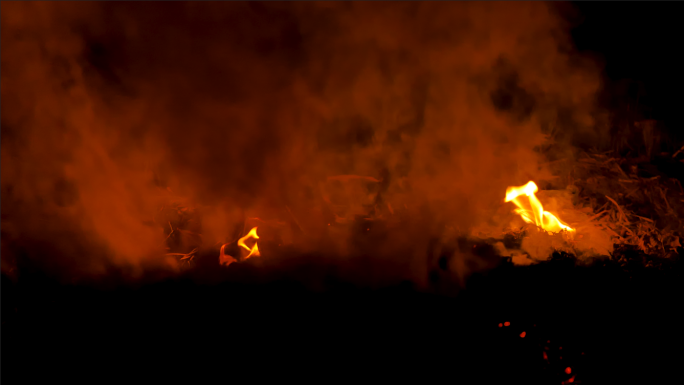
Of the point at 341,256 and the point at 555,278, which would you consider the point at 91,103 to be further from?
the point at 555,278

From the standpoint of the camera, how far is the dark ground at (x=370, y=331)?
79.9 inches

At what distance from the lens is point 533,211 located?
9.54 feet

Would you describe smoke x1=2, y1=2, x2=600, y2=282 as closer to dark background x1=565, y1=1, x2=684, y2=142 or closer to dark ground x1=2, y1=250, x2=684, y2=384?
dark background x1=565, y1=1, x2=684, y2=142

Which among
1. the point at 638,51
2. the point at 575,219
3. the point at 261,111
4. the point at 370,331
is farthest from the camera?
the point at 261,111

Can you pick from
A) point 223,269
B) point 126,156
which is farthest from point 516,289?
point 126,156

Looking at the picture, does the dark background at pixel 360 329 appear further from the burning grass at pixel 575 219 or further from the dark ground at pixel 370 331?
the burning grass at pixel 575 219

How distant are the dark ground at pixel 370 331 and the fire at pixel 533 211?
372 millimetres

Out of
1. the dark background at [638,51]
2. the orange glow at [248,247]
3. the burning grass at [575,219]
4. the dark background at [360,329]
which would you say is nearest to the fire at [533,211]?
the burning grass at [575,219]

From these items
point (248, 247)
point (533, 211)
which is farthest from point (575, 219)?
point (248, 247)

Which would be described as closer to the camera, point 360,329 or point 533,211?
point 360,329

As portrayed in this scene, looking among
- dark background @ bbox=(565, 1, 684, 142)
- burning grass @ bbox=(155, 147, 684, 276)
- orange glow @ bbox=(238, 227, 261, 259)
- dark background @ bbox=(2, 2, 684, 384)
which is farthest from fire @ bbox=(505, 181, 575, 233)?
orange glow @ bbox=(238, 227, 261, 259)

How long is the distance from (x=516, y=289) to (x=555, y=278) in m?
0.27

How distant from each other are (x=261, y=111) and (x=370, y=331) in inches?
76.0

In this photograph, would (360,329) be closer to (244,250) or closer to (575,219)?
(244,250)
